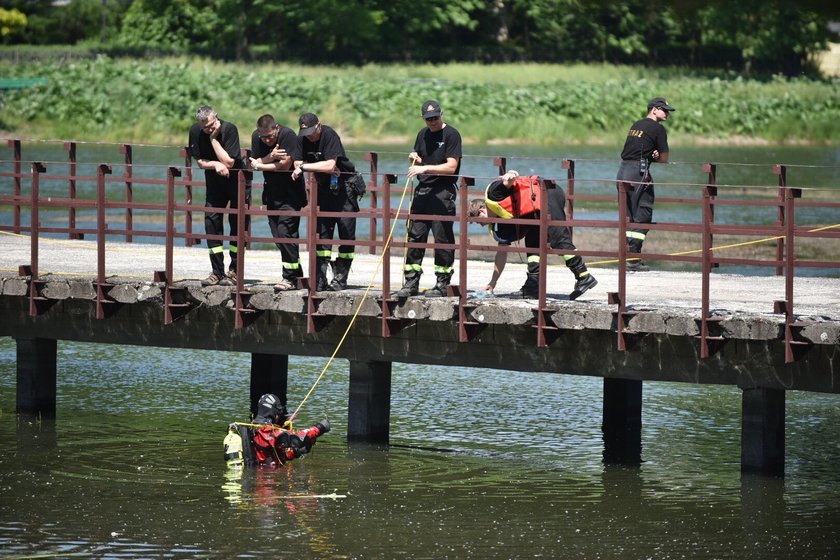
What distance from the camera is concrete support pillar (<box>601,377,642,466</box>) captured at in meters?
15.8

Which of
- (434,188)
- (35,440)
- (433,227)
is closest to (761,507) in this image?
(433,227)

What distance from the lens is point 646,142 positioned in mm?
16219

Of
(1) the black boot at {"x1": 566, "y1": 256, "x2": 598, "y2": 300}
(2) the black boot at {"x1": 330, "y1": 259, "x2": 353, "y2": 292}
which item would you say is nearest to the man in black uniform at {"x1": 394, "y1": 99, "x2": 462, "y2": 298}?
(2) the black boot at {"x1": 330, "y1": 259, "x2": 353, "y2": 292}

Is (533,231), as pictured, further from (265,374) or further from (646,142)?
(265,374)

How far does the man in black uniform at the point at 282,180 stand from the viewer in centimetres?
1448

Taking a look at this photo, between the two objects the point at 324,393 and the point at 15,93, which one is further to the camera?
the point at 15,93

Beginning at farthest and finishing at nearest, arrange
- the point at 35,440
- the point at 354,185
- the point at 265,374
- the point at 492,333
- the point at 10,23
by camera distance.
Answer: the point at 10,23
the point at 265,374
the point at 35,440
the point at 354,185
the point at 492,333

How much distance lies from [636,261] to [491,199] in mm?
4973

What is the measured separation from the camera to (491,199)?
13719mm

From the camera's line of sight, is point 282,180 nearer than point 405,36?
Yes

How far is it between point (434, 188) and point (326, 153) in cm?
113

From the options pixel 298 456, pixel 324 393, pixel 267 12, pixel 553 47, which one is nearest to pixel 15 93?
pixel 267 12

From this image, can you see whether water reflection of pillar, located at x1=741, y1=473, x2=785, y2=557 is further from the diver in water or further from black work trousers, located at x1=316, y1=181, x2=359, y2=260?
black work trousers, located at x1=316, y1=181, x2=359, y2=260

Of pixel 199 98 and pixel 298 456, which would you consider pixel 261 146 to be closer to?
pixel 298 456
